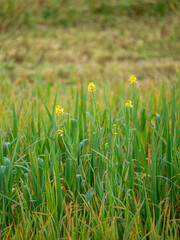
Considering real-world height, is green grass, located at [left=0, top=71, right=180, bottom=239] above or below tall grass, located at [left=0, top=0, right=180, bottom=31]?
below

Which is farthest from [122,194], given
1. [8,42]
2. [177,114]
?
[8,42]

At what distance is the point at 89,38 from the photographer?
546cm

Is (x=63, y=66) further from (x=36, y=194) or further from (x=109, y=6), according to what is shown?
(x=36, y=194)

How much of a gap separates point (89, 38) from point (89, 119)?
168 inches

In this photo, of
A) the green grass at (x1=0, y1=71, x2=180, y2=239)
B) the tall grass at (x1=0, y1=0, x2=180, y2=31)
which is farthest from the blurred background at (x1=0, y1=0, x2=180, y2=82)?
the green grass at (x1=0, y1=71, x2=180, y2=239)

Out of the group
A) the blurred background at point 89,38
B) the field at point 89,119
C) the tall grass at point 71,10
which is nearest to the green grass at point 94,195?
the field at point 89,119

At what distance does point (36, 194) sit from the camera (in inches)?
42.9

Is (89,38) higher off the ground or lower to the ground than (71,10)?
lower

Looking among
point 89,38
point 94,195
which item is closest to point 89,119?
point 94,195

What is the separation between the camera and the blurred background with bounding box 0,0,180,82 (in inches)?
168

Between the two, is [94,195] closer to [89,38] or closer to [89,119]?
[89,119]

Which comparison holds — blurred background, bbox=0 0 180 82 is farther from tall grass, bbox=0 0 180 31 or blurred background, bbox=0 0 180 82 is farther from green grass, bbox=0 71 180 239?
green grass, bbox=0 71 180 239

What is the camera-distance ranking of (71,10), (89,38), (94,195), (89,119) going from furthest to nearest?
(71,10)
(89,38)
(89,119)
(94,195)

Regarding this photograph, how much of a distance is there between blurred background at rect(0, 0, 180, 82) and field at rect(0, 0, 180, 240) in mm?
22
